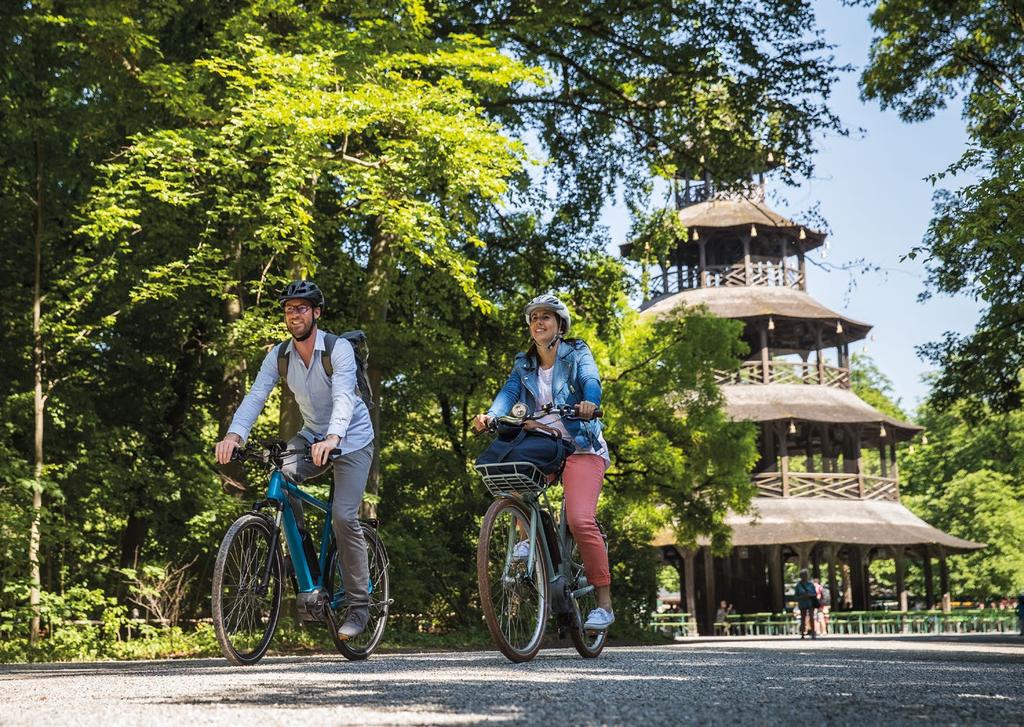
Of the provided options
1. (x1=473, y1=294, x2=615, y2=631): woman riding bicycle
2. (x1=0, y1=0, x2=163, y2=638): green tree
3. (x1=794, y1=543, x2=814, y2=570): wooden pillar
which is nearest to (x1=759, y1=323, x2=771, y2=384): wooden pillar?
(x1=794, y1=543, x2=814, y2=570): wooden pillar

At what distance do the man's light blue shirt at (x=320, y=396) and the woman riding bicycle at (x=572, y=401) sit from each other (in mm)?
706

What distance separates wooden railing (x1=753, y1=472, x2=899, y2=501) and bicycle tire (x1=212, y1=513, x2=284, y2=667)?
34.3m

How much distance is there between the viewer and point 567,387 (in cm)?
699

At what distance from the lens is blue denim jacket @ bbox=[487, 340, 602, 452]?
689cm

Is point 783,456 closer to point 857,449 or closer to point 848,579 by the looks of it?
point 857,449

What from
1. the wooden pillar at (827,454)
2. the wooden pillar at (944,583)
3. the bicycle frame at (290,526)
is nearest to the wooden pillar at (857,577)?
the wooden pillar at (944,583)

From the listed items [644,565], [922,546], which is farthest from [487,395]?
[922,546]

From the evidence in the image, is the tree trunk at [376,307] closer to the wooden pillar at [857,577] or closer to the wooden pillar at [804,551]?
the wooden pillar at [804,551]

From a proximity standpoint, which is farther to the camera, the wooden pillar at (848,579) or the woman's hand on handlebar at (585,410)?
the wooden pillar at (848,579)

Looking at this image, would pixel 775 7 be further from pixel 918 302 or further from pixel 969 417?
pixel 969 417

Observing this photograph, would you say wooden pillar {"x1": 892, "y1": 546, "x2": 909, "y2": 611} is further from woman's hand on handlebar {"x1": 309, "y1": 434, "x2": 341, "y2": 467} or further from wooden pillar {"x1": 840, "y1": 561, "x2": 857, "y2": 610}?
woman's hand on handlebar {"x1": 309, "y1": 434, "x2": 341, "y2": 467}

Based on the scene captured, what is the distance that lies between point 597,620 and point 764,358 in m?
35.6

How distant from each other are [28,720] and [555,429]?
127 inches

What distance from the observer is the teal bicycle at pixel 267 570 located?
6.66 meters
